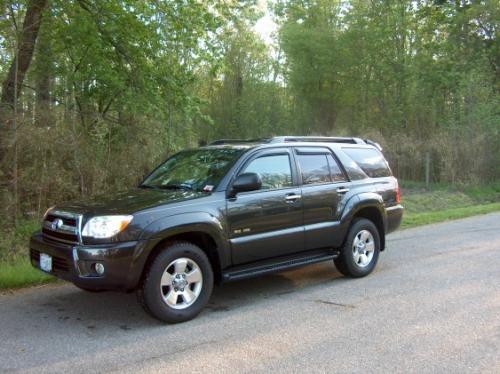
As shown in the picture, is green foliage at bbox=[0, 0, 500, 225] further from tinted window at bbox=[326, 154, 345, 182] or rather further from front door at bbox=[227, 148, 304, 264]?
tinted window at bbox=[326, 154, 345, 182]

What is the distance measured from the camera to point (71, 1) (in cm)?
1104

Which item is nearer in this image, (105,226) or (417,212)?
(105,226)

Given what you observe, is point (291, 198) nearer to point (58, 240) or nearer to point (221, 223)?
point (221, 223)

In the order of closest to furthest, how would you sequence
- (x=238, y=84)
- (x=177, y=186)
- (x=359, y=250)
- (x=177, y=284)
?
(x=177, y=284)
(x=177, y=186)
(x=359, y=250)
(x=238, y=84)

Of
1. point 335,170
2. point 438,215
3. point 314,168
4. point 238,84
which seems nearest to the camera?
point 314,168

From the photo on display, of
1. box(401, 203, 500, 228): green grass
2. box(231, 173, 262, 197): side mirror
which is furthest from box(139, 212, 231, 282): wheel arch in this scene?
box(401, 203, 500, 228): green grass

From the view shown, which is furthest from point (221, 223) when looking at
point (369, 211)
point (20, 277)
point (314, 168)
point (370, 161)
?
point (370, 161)

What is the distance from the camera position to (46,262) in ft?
18.3

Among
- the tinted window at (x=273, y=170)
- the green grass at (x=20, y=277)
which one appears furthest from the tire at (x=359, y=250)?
the green grass at (x=20, y=277)

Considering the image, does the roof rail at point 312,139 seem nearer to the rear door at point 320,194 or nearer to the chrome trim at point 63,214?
the rear door at point 320,194

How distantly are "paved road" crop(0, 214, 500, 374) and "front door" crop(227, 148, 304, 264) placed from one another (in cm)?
59

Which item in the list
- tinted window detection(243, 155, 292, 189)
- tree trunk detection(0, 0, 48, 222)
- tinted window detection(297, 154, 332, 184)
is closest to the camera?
tinted window detection(243, 155, 292, 189)

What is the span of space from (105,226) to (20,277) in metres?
2.32

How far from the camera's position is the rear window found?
25.0 feet
